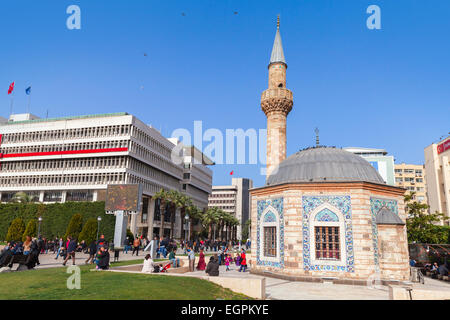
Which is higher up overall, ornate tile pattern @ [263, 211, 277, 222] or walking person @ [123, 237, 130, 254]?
ornate tile pattern @ [263, 211, 277, 222]

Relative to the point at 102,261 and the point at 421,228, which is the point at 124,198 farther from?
the point at 421,228

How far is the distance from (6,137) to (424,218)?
7428 cm

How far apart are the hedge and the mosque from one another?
105ft

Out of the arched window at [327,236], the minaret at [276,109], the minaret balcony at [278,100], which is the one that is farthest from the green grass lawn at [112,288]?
the minaret balcony at [278,100]

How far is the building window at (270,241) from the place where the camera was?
20994mm

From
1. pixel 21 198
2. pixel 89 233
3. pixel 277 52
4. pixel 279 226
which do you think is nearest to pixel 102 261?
pixel 279 226

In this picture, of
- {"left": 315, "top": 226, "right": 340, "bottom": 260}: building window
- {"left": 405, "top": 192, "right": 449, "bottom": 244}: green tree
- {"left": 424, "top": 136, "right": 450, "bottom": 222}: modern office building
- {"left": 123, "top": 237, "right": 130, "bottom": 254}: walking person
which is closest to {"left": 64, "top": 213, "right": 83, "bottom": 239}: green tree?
{"left": 123, "top": 237, "right": 130, "bottom": 254}: walking person

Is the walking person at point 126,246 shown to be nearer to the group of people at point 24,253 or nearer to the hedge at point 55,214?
the hedge at point 55,214

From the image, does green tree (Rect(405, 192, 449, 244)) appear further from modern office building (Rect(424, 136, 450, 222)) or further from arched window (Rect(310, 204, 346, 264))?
modern office building (Rect(424, 136, 450, 222))

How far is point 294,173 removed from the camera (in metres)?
22.1

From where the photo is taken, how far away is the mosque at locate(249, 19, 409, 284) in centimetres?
1861

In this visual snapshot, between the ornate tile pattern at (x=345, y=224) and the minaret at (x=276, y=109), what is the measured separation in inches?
520

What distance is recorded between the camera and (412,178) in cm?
9650

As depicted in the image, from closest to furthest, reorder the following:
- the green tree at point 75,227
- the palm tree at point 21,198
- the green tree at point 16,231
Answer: the green tree at point 75,227, the green tree at point 16,231, the palm tree at point 21,198
